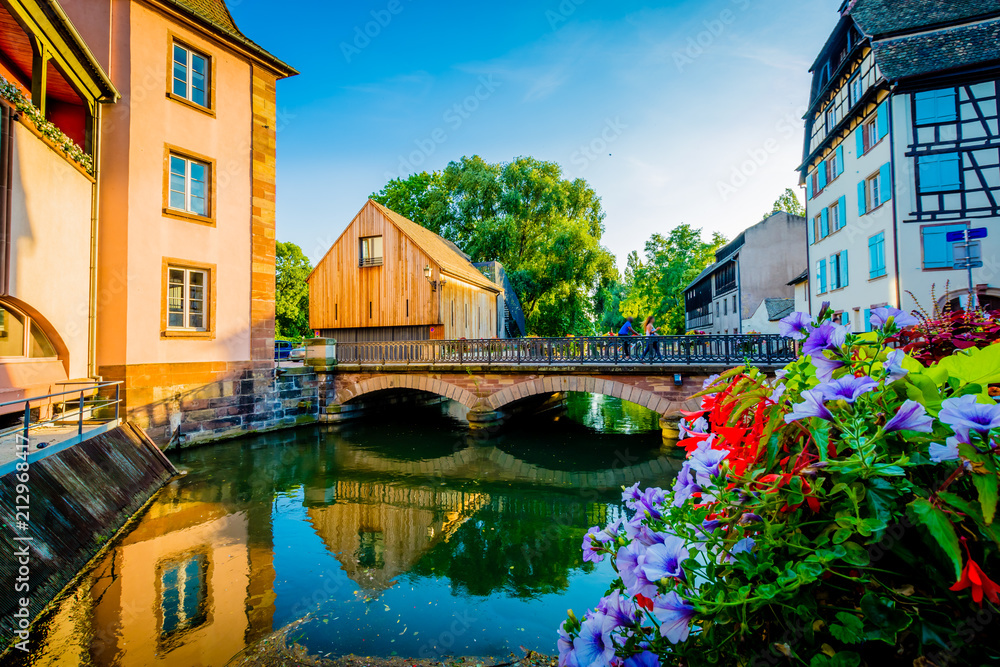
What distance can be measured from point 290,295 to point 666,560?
148 ft

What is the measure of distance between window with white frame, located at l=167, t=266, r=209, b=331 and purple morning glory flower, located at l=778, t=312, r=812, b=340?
13.2 metres

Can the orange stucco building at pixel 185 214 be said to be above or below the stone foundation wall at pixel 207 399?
above

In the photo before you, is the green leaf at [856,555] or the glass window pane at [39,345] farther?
the glass window pane at [39,345]

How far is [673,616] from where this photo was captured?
893 mm

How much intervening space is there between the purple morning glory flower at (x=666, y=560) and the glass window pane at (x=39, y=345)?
10968 mm

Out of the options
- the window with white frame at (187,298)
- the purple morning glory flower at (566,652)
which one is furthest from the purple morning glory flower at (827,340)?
the window with white frame at (187,298)

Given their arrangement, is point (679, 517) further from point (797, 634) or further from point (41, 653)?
point (41, 653)

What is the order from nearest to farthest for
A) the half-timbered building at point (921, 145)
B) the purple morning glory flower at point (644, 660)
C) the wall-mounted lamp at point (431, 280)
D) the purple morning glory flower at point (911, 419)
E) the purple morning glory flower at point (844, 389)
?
the purple morning glory flower at point (911, 419) → the purple morning glory flower at point (844, 389) → the purple morning glory flower at point (644, 660) → the half-timbered building at point (921, 145) → the wall-mounted lamp at point (431, 280)

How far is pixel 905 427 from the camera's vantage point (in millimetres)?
766

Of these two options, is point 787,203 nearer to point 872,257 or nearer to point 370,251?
point 872,257

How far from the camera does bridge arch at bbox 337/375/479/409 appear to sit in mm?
14594

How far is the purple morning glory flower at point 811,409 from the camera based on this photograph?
845 mm

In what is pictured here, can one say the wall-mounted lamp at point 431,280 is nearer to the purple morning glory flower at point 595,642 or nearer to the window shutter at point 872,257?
the window shutter at point 872,257

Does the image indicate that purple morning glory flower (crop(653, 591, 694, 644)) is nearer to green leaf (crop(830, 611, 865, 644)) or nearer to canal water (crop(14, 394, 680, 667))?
green leaf (crop(830, 611, 865, 644))
